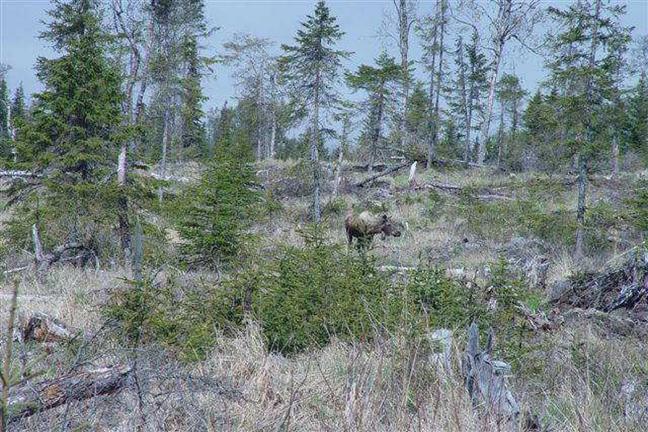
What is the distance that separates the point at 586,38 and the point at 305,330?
35.7ft

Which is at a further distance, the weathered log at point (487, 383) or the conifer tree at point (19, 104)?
the conifer tree at point (19, 104)

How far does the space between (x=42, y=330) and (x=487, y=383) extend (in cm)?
391

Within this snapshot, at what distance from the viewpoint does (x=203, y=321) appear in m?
5.73

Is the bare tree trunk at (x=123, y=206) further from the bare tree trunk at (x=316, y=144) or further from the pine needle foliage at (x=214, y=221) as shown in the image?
the bare tree trunk at (x=316, y=144)

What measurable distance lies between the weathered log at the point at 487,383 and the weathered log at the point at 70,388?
1.73 meters

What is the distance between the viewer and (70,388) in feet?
10.1

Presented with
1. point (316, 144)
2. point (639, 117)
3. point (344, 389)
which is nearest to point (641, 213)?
point (316, 144)

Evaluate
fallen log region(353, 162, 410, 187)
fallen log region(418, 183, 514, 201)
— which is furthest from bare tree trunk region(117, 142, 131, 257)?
fallen log region(353, 162, 410, 187)

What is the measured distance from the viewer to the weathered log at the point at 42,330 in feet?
17.9

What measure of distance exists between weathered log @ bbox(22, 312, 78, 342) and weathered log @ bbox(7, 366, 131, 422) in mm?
2319

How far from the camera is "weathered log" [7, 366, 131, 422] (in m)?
2.91

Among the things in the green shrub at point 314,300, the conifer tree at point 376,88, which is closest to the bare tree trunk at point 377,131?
the conifer tree at point 376,88

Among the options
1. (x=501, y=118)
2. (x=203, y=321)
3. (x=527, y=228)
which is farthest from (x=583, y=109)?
(x=501, y=118)

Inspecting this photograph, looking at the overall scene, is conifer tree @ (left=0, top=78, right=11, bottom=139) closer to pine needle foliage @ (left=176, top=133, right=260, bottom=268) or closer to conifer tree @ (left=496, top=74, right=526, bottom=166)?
conifer tree @ (left=496, top=74, right=526, bottom=166)
